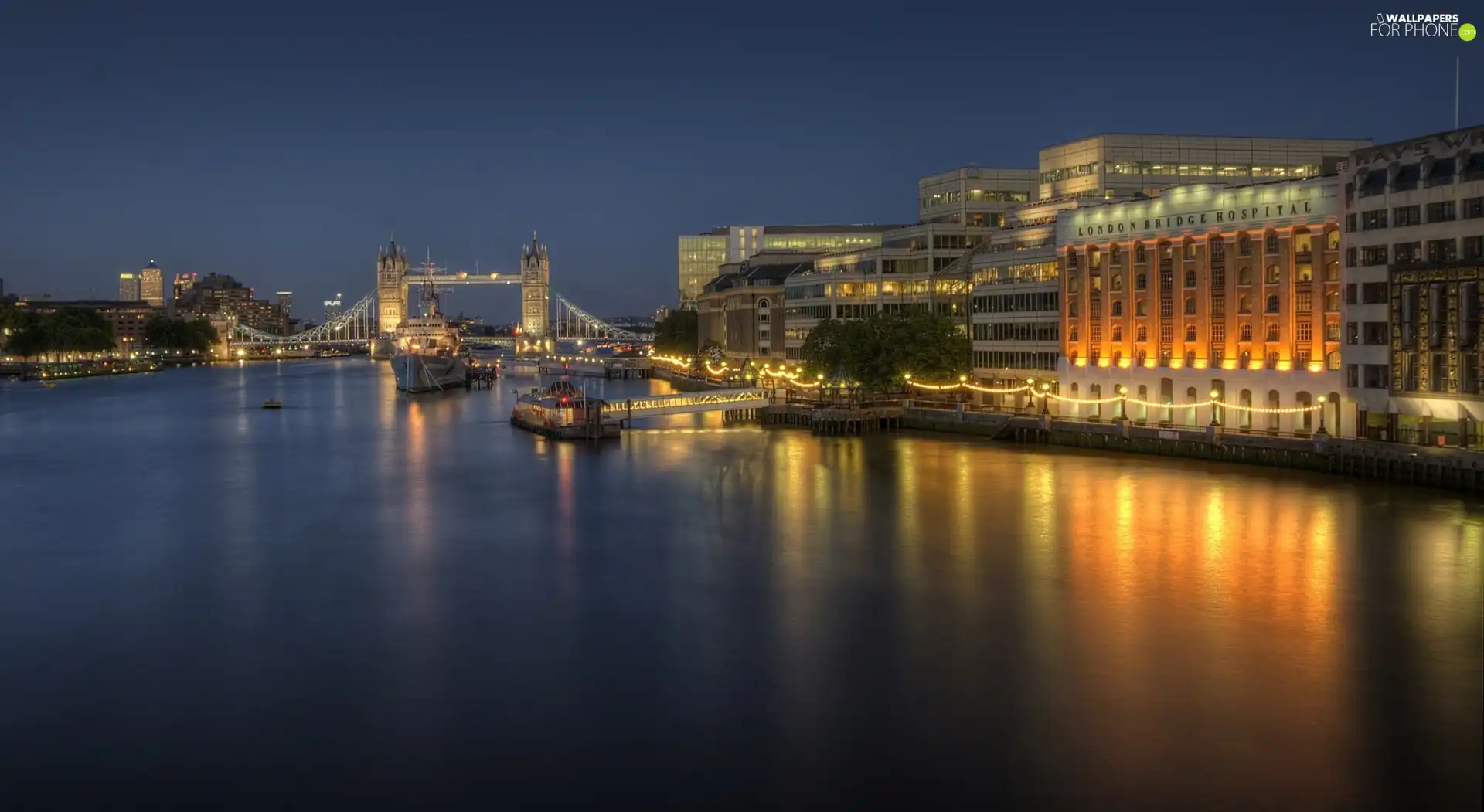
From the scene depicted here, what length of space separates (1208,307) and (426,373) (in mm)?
59301

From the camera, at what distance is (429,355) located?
91.6m

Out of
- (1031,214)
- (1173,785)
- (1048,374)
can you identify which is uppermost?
(1031,214)

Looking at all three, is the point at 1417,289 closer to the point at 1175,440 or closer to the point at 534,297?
the point at 1175,440

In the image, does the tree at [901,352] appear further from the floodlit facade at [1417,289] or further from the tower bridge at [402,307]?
the tower bridge at [402,307]

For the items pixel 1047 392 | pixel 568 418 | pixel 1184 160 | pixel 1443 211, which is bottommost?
pixel 568 418

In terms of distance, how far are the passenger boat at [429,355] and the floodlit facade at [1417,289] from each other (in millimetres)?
63440

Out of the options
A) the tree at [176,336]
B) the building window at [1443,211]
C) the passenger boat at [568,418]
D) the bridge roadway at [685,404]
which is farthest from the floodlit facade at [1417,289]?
the tree at [176,336]

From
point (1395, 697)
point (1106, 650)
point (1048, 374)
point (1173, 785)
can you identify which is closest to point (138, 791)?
point (1173, 785)

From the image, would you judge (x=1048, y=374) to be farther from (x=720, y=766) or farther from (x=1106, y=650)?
(x=720, y=766)

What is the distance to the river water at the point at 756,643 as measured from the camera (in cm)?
1327

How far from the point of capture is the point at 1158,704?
49.1 feet

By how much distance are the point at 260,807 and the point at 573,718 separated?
140 inches

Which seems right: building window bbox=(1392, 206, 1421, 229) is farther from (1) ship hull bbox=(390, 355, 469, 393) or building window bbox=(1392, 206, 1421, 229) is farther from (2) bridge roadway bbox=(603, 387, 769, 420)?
(1) ship hull bbox=(390, 355, 469, 393)

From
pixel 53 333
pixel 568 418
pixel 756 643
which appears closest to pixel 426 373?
pixel 568 418
